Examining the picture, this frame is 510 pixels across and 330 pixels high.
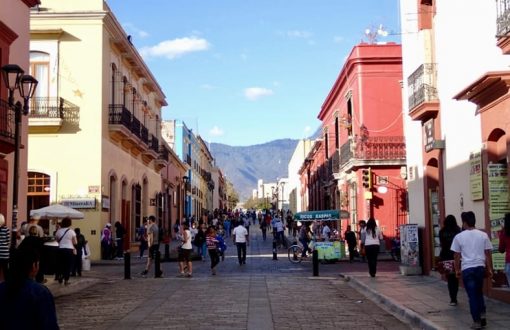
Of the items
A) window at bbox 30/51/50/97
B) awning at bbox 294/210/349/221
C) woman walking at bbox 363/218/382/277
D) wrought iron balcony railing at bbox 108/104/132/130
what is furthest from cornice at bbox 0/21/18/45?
awning at bbox 294/210/349/221

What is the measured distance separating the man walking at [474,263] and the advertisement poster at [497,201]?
347cm

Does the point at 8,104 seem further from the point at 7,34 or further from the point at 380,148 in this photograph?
the point at 380,148

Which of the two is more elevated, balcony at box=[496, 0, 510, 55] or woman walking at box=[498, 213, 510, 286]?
balcony at box=[496, 0, 510, 55]

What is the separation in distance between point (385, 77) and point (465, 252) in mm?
21529

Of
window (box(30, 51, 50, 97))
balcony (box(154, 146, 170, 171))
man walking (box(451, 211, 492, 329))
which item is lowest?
man walking (box(451, 211, 492, 329))

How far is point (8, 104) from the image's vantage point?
631 inches

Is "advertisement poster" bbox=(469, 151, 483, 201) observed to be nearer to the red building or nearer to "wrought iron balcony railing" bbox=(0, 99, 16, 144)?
"wrought iron balcony railing" bbox=(0, 99, 16, 144)

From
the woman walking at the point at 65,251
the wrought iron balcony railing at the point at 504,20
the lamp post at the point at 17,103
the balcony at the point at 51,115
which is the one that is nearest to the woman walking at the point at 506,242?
the wrought iron balcony railing at the point at 504,20

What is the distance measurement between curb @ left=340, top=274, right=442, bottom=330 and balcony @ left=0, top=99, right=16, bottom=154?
30.3 ft

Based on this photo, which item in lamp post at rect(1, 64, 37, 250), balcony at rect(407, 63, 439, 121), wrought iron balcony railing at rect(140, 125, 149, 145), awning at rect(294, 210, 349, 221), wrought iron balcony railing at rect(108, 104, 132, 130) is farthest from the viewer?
wrought iron balcony railing at rect(140, 125, 149, 145)

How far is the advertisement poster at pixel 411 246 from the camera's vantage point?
739 inches

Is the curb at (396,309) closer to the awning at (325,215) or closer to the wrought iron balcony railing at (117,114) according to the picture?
the awning at (325,215)

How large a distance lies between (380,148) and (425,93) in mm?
12901

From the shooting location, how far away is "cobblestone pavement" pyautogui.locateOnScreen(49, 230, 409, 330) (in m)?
11.1
